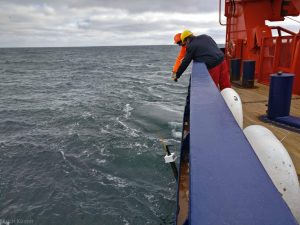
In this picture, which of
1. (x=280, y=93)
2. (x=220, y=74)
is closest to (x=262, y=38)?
(x=220, y=74)

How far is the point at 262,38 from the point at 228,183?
8913mm

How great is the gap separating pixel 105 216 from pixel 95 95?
14251 mm

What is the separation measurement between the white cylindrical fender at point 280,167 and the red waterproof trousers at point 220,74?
3.48 metres

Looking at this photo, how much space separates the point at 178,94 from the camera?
65.9ft

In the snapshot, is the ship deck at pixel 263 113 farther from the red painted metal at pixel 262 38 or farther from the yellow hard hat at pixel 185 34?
the yellow hard hat at pixel 185 34

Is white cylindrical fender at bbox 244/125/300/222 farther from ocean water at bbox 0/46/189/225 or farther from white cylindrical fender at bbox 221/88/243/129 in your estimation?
ocean water at bbox 0/46/189/225

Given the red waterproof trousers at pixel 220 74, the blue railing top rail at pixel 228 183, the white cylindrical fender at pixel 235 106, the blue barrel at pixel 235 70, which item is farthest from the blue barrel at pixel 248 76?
the blue railing top rail at pixel 228 183

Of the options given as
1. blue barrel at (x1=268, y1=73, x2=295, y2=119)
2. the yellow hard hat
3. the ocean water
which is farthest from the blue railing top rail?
the ocean water

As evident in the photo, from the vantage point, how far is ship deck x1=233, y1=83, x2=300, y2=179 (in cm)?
402

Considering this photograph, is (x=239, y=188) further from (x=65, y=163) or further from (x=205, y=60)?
(x=65, y=163)

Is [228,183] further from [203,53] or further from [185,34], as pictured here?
Answer: [185,34]

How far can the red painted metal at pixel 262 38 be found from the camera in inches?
326

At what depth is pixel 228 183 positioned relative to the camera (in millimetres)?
1477

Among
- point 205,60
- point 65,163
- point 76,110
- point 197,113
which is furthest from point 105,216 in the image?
point 76,110
